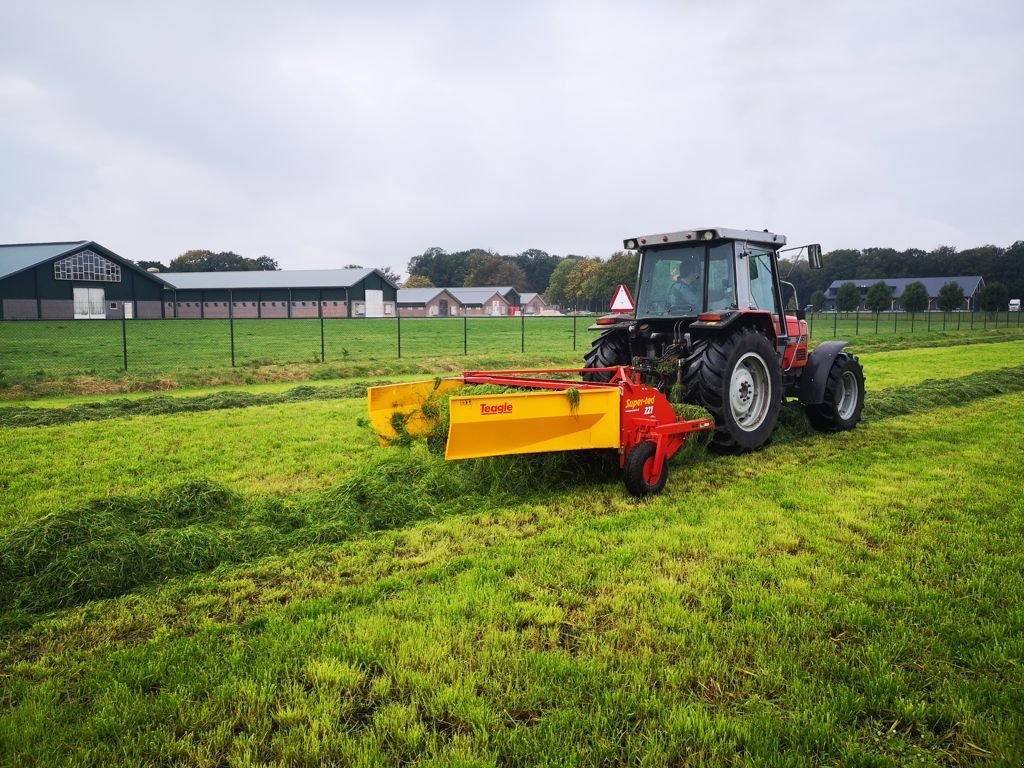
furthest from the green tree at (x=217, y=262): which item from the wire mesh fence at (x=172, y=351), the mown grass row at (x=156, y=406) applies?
the mown grass row at (x=156, y=406)

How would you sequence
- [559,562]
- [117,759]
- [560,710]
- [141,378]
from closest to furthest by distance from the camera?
[117,759] → [560,710] → [559,562] → [141,378]

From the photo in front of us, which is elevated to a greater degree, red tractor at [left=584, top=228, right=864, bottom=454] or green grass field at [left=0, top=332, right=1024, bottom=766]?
red tractor at [left=584, top=228, right=864, bottom=454]

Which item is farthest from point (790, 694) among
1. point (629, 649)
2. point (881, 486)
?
point (881, 486)

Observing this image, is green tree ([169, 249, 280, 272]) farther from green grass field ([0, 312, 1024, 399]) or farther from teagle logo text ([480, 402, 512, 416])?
teagle logo text ([480, 402, 512, 416])

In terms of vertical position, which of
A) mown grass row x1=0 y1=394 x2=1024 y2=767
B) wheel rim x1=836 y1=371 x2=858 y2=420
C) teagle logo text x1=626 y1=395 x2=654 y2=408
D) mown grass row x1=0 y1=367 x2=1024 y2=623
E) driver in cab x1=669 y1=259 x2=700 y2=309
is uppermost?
driver in cab x1=669 y1=259 x2=700 y2=309

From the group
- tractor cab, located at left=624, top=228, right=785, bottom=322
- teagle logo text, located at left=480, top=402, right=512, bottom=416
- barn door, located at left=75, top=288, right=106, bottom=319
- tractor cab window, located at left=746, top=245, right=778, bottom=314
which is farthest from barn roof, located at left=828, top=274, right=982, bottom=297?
teagle logo text, located at left=480, top=402, right=512, bottom=416

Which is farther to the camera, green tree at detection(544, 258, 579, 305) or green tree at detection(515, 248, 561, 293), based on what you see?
green tree at detection(515, 248, 561, 293)

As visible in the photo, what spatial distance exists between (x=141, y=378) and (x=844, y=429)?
13506 millimetres

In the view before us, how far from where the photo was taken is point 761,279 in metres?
8.08

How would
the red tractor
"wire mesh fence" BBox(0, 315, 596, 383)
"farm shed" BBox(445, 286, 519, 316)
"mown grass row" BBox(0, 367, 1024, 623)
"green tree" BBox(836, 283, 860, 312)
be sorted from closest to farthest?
"mown grass row" BBox(0, 367, 1024, 623) < the red tractor < "wire mesh fence" BBox(0, 315, 596, 383) < "green tree" BBox(836, 283, 860, 312) < "farm shed" BBox(445, 286, 519, 316)

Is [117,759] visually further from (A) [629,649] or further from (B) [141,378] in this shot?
(B) [141,378]

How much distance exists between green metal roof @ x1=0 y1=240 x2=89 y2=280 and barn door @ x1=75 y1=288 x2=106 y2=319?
275 cm

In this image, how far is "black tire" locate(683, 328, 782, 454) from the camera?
22.5ft

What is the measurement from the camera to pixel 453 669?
3.02m
